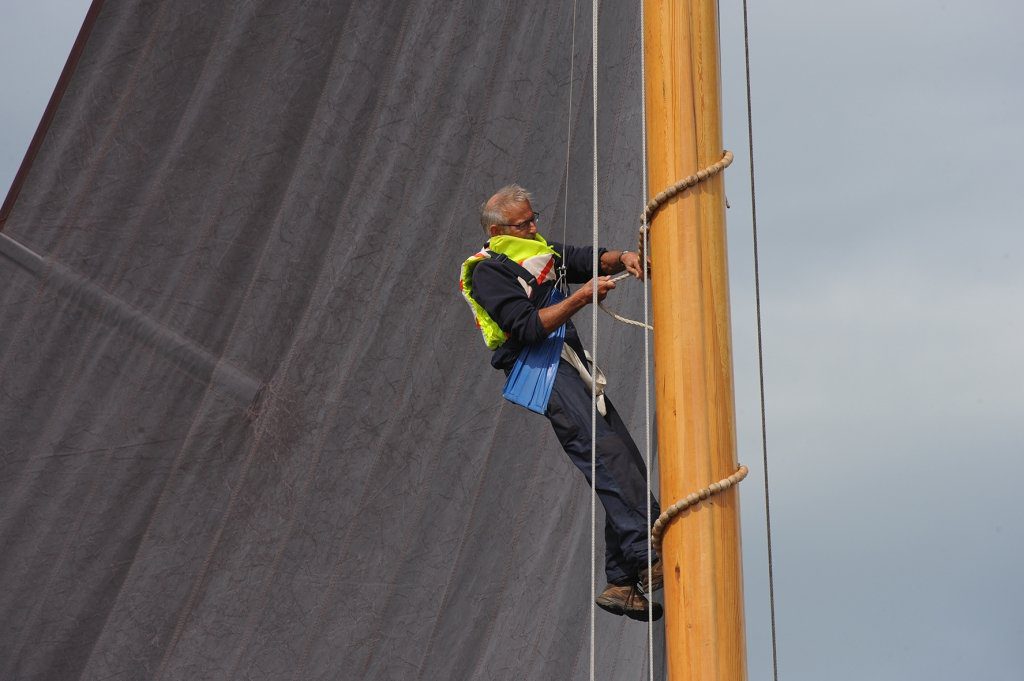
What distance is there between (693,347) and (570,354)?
0.72 meters

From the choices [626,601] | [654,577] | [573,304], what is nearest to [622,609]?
[626,601]

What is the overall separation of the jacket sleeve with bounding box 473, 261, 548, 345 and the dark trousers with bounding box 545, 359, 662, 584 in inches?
5.1

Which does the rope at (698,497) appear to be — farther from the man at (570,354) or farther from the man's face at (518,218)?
A: the man's face at (518,218)

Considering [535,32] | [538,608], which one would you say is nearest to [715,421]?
[538,608]

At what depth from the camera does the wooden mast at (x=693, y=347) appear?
2.07 m

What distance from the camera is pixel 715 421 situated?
6.95ft

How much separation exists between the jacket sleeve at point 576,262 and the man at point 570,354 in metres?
0.06

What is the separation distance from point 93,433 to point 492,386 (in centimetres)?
91

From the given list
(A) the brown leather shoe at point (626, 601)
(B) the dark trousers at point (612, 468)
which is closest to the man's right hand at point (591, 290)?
(B) the dark trousers at point (612, 468)

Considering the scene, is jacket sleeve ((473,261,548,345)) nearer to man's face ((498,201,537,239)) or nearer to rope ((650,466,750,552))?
man's face ((498,201,537,239))

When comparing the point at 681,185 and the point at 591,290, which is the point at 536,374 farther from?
the point at 681,185

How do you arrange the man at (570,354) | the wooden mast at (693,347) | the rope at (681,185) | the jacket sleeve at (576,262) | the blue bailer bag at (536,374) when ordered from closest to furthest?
the wooden mast at (693,347), the rope at (681,185), the man at (570,354), the blue bailer bag at (536,374), the jacket sleeve at (576,262)

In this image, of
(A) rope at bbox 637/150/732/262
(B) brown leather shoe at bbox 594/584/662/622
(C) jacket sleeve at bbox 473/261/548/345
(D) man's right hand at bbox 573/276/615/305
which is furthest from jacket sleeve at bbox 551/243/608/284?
(A) rope at bbox 637/150/732/262

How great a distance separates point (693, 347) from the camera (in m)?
2.14
